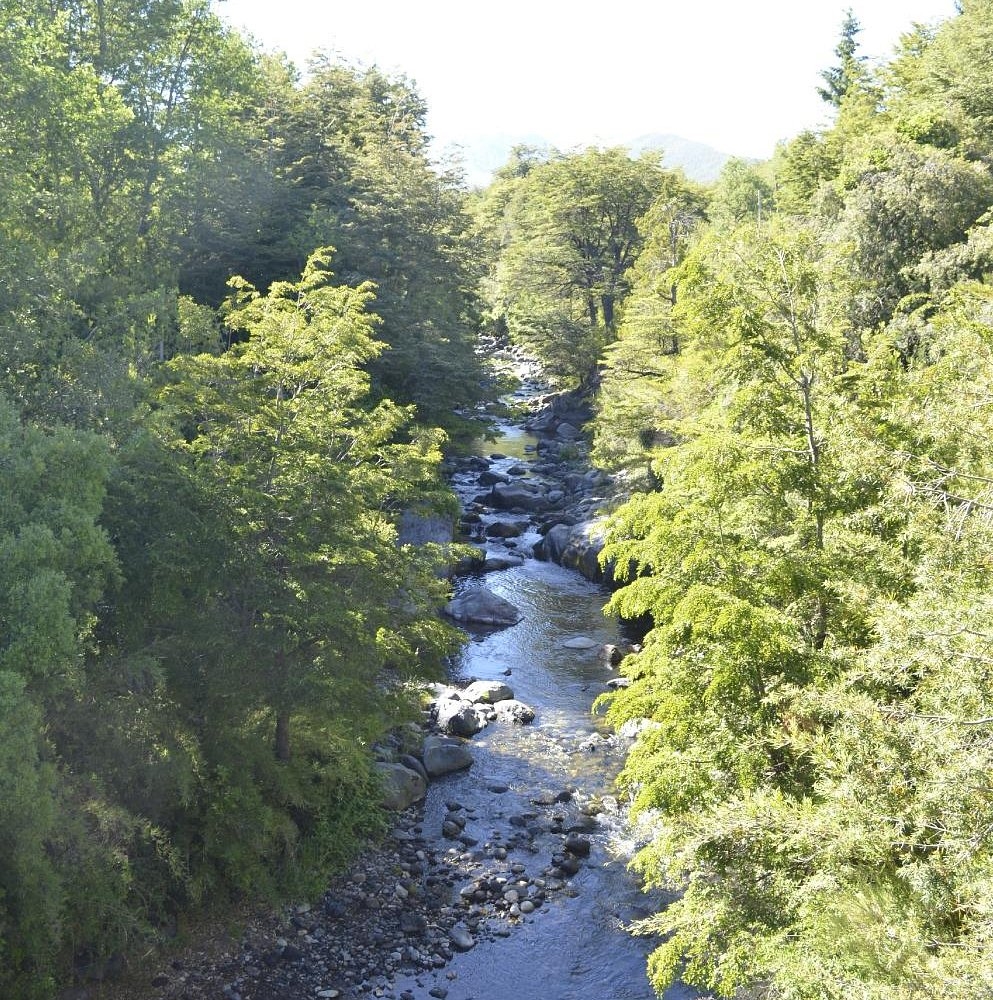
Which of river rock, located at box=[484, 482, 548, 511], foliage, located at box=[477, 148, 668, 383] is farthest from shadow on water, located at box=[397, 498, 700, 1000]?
foliage, located at box=[477, 148, 668, 383]

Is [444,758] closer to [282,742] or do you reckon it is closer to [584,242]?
[282,742]

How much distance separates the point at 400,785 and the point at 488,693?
14.6 ft

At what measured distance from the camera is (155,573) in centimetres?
1199

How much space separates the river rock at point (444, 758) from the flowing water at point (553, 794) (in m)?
0.22

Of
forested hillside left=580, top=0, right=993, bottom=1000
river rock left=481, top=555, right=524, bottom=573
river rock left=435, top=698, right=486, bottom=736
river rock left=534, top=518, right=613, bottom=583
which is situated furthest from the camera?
river rock left=481, top=555, right=524, bottom=573

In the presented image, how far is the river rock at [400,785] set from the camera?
636 inches

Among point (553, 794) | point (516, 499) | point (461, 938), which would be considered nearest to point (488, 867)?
point (461, 938)

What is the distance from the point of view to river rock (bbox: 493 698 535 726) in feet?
64.5

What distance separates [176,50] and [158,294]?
12.5 m

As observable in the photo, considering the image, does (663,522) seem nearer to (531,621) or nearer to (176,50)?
(531,621)

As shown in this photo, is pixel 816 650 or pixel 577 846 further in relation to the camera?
pixel 577 846

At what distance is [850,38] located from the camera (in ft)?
211

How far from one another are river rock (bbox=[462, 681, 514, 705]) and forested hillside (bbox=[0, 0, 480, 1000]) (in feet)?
13.9

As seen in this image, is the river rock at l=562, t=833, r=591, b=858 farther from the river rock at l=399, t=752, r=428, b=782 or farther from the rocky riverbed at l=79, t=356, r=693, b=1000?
the river rock at l=399, t=752, r=428, b=782
